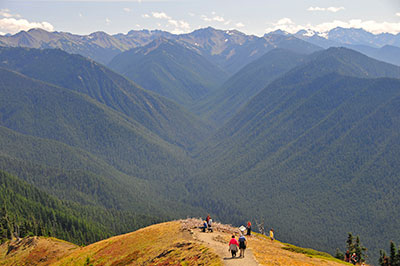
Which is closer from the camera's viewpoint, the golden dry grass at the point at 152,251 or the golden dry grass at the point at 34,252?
the golden dry grass at the point at 152,251

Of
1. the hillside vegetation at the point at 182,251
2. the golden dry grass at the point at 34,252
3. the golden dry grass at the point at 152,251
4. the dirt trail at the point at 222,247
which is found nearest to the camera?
the dirt trail at the point at 222,247

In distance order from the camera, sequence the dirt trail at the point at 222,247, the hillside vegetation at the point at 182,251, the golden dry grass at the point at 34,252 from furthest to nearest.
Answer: the golden dry grass at the point at 34,252 < the hillside vegetation at the point at 182,251 < the dirt trail at the point at 222,247

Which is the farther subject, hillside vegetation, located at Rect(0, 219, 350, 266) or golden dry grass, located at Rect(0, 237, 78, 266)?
golden dry grass, located at Rect(0, 237, 78, 266)

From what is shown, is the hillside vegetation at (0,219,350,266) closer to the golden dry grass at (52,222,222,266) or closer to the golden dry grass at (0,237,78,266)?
the golden dry grass at (52,222,222,266)

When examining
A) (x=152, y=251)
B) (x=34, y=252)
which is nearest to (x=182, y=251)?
(x=152, y=251)

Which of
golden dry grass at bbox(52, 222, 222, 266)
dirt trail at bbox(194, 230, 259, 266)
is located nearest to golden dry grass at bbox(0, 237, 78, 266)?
golden dry grass at bbox(52, 222, 222, 266)

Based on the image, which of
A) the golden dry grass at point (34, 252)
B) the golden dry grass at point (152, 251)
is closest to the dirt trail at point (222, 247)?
the golden dry grass at point (152, 251)

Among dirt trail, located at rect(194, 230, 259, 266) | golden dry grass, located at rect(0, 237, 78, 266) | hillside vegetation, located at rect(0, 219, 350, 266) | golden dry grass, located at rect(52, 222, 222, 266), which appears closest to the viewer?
dirt trail, located at rect(194, 230, 259, 266)

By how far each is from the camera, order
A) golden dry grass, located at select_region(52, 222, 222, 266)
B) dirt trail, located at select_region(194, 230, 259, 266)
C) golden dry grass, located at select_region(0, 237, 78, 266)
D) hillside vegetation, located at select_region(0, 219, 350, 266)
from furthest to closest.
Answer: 1. golden dry grass, located at select_region(0, 237, 78, 266)
2. golden dry grass, located at select_region(52, 222, 222, 266)
3. hillside vegetation, located at select_region(0, 219, 350, 266)
4. dirt trail, located at select_region(194, 230, 259, 266)

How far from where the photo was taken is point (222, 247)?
189 ft

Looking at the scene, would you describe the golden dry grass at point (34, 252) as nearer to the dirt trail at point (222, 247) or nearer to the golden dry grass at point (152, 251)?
the golden dry grass at point (152, 251)

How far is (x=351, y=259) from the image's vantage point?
3209 inches

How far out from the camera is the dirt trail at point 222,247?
49.8m

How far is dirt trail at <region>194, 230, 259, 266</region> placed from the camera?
49.8 metres
